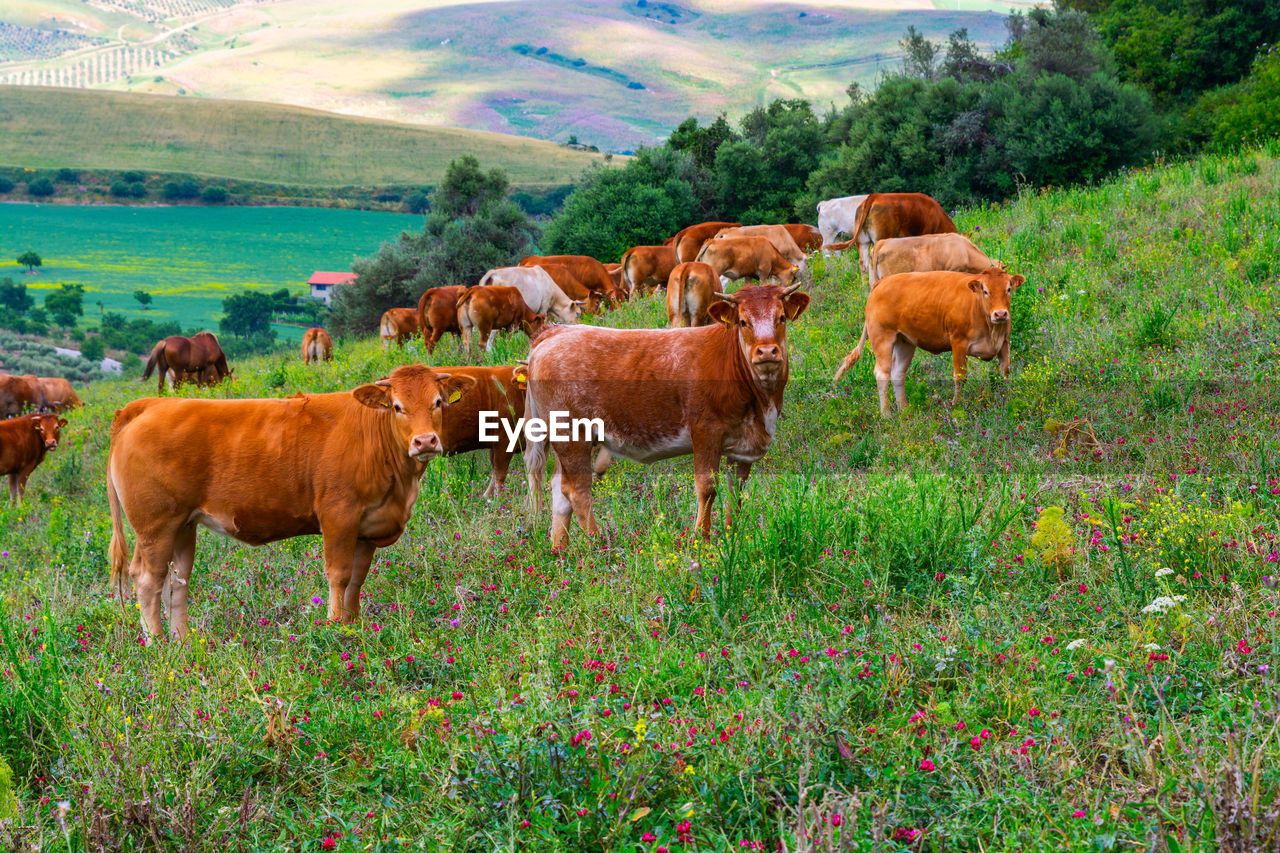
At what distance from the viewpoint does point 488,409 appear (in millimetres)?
10297

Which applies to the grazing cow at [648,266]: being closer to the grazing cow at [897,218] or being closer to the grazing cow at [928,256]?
the grazing cow at [897,218]

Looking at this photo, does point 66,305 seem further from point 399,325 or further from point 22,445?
point 22,445

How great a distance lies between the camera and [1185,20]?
36188 mm

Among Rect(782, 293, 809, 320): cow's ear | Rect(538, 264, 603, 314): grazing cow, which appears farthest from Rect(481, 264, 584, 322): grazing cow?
Rect(782, 293, 809, 320): cow's ear

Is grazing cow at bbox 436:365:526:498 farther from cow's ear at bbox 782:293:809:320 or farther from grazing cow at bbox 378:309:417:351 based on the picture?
grazing cow at bbox 378:309:417:351

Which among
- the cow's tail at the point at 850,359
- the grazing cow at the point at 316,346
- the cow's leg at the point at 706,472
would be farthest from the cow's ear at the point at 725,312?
the grazing cow at the point at 316,346

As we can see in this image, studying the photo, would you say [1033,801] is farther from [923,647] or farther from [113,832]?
[113,832]

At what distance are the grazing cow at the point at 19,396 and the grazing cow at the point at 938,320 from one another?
2381cm

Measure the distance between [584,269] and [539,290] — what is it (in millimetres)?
2852

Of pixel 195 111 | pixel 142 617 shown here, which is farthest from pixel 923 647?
pixel 195 111

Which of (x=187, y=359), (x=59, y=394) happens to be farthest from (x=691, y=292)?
(x=59, y=394)

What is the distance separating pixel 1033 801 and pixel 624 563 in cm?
353

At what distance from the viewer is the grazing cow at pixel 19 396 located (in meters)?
24.1

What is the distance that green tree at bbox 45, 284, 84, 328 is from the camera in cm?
6838
